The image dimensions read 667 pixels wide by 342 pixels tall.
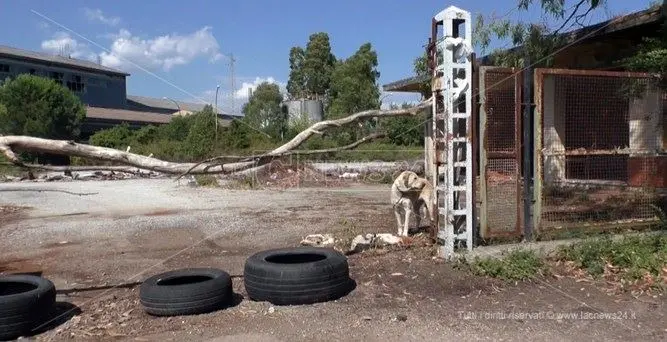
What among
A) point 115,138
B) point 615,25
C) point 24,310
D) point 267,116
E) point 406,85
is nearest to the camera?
point 24,310

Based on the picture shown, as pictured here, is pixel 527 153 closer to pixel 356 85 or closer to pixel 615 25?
pixel 615 25

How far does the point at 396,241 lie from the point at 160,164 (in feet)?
18.7

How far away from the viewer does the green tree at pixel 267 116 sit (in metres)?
41.1

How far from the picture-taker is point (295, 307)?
660 centimetres

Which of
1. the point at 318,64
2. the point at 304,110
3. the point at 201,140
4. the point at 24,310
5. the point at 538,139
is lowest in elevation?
the point at 24,310

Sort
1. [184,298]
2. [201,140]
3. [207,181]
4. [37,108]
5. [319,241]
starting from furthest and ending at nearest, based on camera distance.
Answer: [37,108]
[201,140]
[207,181]
[319,241]
[184,298]

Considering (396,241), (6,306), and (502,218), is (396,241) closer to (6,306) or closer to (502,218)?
(502,218)

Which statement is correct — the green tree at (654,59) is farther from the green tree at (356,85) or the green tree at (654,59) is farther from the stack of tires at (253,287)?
the green tree at (356,85)

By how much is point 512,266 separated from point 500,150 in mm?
1860

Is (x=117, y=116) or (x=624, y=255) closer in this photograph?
(x=624, y=255)

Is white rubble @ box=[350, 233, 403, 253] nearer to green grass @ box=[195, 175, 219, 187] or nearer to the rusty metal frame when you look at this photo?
the rusty metal frame

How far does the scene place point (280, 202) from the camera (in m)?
16.8

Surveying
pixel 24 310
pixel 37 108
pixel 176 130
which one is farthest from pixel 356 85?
pixel 24 310

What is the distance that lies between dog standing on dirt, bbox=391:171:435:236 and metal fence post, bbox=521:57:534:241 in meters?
1.48
